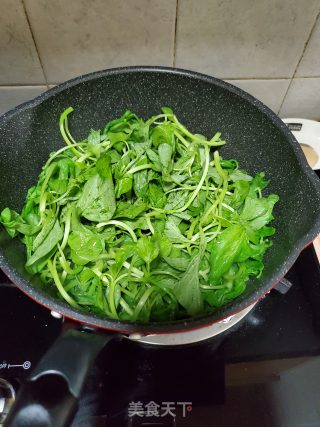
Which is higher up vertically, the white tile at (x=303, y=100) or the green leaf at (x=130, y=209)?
the white tile at (x=303, y=100)

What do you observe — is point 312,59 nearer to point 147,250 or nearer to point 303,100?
point 303,100

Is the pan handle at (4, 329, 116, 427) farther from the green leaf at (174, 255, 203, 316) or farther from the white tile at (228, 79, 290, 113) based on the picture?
the white tile at (228, 79, 290, 113)

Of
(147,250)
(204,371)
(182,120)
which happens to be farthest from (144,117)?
(204,371)

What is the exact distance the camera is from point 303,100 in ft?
2.56

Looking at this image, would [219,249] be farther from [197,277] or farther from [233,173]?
[233,173]

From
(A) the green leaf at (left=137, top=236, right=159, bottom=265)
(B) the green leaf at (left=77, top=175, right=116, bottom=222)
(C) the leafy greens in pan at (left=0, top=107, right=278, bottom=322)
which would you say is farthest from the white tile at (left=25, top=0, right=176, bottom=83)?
(A) the green leaf at (left=137, top=236, right=159, bottom=265)

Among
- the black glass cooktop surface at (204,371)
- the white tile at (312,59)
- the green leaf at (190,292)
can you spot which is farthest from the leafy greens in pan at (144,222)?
the white tile at (312,59)

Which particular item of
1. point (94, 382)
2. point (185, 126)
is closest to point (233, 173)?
point (185, 126)

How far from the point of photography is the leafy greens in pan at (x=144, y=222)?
52cm

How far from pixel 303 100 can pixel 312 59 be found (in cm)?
11

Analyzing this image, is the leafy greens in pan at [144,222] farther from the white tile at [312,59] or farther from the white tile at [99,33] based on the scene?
the white tile at [312,59]

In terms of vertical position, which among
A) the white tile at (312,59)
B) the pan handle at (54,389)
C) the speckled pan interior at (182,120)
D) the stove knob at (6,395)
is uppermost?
the white tile at (312,59)

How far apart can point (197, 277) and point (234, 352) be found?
0.56 feet

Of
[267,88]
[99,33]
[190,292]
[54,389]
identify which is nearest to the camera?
[54,389]
